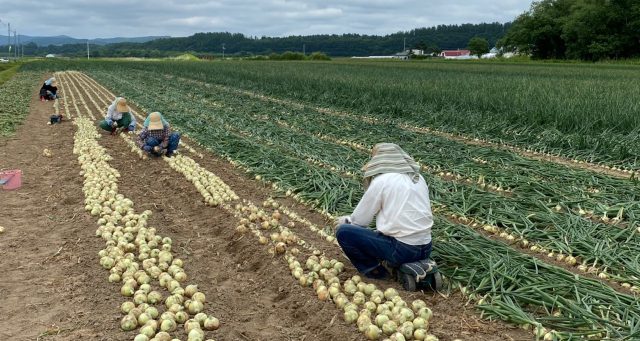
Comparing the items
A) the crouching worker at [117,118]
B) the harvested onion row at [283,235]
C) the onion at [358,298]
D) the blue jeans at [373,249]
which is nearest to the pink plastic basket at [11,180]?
the harvested onion row at [283,235]

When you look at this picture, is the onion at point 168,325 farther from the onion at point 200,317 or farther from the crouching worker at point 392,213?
the crouching worker at point 392,213

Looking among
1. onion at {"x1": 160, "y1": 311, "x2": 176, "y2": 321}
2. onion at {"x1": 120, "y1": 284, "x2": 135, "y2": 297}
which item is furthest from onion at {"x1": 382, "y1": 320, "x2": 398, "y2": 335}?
onion at {"x1": 120, "y1": 284, "x2": 135, "y2": 297}

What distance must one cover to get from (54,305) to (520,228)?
15.1 ft

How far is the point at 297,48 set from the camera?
156 meters

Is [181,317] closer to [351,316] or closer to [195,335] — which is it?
[195,335]

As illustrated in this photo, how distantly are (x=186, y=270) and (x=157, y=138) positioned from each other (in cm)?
514

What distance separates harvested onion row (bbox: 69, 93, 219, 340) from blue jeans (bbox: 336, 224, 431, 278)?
4.32 ft

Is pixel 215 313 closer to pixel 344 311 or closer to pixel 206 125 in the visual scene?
pixel 344 311

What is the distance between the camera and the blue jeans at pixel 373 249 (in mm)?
4277

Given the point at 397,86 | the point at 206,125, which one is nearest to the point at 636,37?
the point at 397,86

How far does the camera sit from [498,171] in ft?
25.2

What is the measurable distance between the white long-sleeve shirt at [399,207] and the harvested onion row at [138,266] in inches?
61.1

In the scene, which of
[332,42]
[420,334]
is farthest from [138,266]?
[332,42]

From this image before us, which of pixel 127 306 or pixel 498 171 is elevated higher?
pixel 498 171
